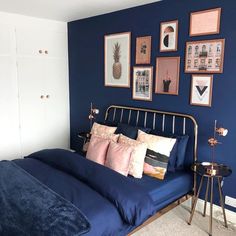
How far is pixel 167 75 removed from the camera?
3113 millimetres

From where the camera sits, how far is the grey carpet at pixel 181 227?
2.57 m

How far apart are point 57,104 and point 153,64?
2010 millimetres

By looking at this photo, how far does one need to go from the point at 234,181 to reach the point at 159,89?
1.37 metres

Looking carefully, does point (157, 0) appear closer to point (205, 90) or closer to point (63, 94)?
point (205, 90)

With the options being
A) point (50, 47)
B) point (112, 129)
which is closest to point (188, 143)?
point (112, 129)

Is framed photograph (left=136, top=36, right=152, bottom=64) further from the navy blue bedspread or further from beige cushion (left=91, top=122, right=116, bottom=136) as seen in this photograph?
the navy blue bedspread

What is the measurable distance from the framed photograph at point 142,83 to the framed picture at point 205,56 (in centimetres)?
55

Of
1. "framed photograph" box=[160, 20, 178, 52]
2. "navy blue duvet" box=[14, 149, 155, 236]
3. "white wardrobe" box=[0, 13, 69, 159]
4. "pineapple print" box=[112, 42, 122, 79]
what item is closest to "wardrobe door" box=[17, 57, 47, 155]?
"white wardrobe" box=[0, 13, 69, 159]

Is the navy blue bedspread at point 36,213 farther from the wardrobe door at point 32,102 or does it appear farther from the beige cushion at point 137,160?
the wardrobe door at point 32,102

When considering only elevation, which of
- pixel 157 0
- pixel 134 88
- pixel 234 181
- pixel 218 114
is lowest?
pixel 234 181

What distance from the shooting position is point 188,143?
300 cm

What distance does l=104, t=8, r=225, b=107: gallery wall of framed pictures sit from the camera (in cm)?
270

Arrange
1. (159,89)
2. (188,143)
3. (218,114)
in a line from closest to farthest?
(218,114), (188,143), (159,89)

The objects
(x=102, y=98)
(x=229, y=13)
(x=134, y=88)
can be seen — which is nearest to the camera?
(x=229, y=13)
